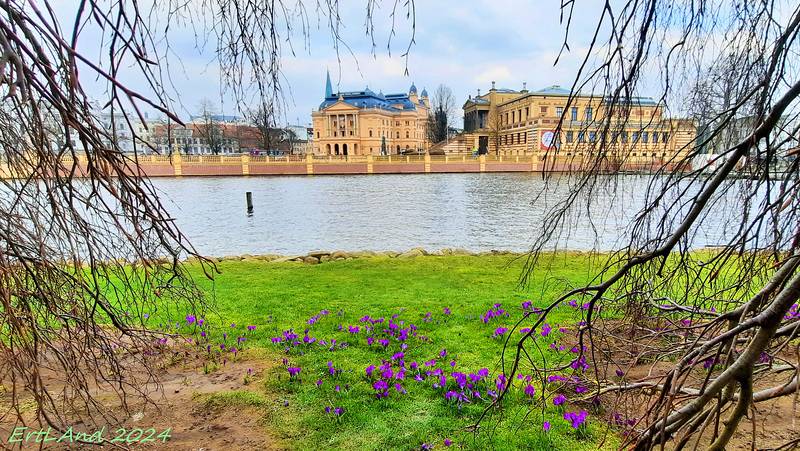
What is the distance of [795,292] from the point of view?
107 cm

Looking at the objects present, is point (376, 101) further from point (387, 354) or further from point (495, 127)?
point (387, 354)

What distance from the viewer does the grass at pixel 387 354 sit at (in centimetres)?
312

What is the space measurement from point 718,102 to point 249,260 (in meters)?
10.8

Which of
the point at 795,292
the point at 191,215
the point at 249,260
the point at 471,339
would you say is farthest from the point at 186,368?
the point at 191,215

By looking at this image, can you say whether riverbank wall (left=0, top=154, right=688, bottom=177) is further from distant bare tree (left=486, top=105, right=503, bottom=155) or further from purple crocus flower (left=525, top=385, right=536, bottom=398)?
purple crocus flower (left=525, top=385, right=536, bottom=398)

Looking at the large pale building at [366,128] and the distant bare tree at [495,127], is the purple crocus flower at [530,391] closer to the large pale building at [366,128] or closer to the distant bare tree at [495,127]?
the distant bare tree at [495,127]

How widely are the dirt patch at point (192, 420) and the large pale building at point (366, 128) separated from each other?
73359 millimetres

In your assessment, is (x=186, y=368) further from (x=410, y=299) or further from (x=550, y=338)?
(x=550, y=338)

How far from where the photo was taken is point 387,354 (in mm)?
4457

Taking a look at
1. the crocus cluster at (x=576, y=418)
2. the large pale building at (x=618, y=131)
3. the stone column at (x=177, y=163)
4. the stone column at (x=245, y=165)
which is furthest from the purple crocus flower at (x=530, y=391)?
the stone column at (x=245, y=165)

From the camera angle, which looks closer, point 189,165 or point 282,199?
point 282,199

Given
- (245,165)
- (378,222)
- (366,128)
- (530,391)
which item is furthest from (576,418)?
(366,128)

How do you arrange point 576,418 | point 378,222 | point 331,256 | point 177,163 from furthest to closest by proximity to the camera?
point 177,163, point 378,222, point 331,256, point 576,418

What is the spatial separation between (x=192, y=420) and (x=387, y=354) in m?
1.83
